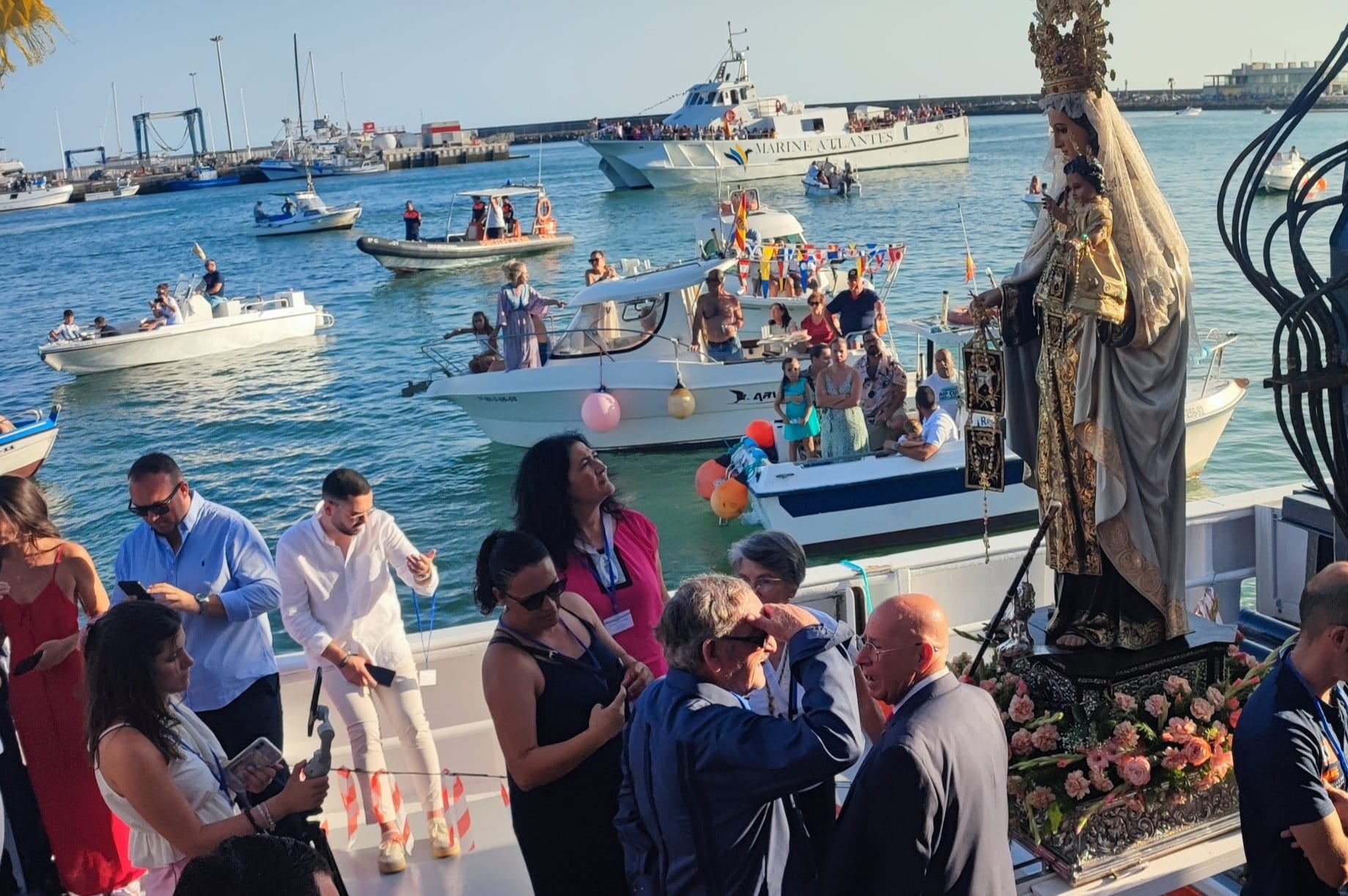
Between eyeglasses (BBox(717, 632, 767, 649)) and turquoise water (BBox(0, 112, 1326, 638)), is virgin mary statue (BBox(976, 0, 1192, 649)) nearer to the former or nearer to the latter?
eyeglasses (BBox(717, 632, 767, 649))

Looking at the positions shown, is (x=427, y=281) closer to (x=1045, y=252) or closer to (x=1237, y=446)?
(x=1237, y=446)

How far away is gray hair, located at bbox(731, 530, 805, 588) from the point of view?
3.40 meters

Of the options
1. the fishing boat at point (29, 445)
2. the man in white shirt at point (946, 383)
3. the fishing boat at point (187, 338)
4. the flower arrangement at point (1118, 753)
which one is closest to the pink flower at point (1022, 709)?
the flower arrangement at point (1118, 753)

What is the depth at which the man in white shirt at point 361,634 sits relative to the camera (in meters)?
4.33

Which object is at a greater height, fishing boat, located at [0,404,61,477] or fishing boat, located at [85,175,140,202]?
fishing boat, located at [85,175,140,202]

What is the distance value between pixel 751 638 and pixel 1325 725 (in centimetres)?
130

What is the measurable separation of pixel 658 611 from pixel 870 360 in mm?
7440

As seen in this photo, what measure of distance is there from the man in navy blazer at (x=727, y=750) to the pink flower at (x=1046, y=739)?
1216mm

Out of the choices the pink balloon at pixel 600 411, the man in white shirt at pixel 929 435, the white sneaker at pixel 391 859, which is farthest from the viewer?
the pink balloon at pixel 600 411

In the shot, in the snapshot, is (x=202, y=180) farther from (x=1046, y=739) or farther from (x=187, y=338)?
(x=1046, y=739)

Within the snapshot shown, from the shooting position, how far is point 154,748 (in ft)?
9.56

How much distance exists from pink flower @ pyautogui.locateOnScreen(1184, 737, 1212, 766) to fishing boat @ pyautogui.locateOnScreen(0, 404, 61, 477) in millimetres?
14657

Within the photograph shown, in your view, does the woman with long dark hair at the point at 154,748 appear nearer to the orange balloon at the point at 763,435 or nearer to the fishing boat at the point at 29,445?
the orange balloon at the point at 763,435

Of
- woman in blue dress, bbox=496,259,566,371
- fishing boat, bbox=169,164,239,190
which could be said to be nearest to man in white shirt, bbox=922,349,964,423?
woman in blue dress, bbox=496,259,566,371
